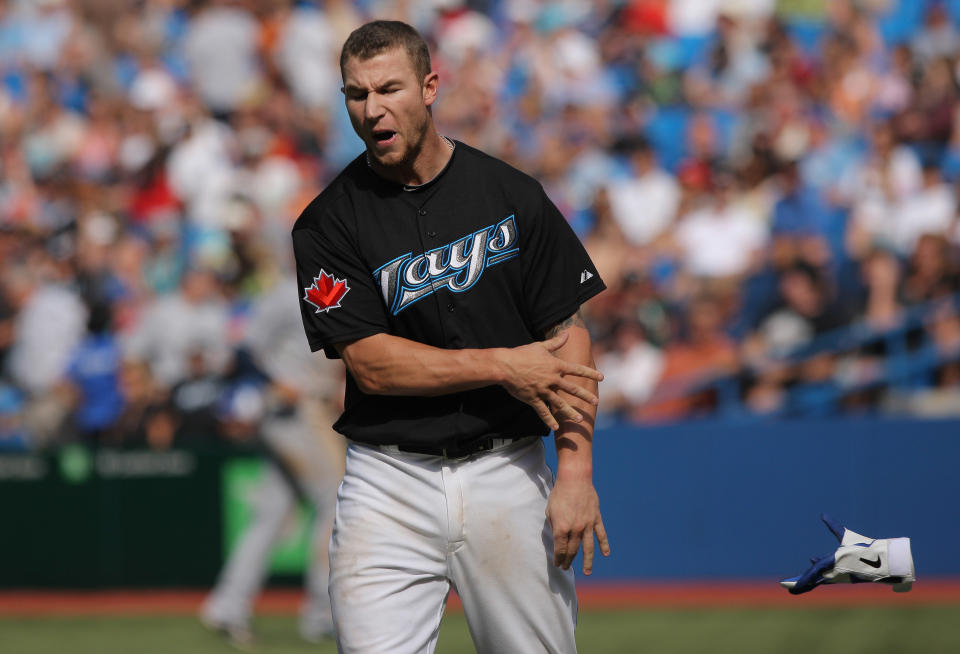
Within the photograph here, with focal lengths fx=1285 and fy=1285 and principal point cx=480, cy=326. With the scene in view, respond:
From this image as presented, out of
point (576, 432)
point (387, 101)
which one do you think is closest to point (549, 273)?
point (576, 432)

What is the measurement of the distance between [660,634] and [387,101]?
200 inches

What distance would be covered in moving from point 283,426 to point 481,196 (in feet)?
14.6

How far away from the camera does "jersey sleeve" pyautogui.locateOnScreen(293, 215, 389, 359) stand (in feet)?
12.1

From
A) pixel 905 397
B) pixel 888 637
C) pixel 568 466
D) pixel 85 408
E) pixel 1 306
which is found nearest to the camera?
pixel 568 466

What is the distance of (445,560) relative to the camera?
12.3 ft

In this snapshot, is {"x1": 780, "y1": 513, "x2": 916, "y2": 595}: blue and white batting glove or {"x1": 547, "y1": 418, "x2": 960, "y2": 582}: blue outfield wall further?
{"x1": 547, "y1": 418, "x2": 960, "y2": 582}: blue outfield wall

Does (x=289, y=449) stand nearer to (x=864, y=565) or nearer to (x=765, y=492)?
(x=765, y=492)

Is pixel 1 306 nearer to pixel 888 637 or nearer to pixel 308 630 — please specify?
pixel 308 630

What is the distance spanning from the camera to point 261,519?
8.03m

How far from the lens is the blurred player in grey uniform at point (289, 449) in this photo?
307 inches

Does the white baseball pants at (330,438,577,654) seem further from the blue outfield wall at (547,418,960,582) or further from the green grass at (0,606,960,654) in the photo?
the blue outfield wall at (547,418,960,582)

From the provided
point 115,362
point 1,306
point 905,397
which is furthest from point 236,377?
point 905,397

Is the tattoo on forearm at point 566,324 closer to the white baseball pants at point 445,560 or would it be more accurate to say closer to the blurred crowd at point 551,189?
the white baseball pants at point 445,560

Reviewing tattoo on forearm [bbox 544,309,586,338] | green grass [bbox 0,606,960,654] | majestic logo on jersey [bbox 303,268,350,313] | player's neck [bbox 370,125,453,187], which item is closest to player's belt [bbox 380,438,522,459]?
tattoo on forearm [bbox 544,309,586,338]
